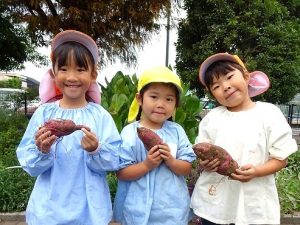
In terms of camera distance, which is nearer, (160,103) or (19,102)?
(160,103)

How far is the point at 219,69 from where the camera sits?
2301 mm

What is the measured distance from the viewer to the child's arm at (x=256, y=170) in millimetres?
2084

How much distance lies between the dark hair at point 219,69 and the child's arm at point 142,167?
55cm

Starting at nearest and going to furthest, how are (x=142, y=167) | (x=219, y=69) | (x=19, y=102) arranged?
(x=142, y=167)
(x=219, y=69)
(x=19, y=102)

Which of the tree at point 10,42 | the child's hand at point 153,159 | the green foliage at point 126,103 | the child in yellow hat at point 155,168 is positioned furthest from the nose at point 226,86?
the tree at point 10,42

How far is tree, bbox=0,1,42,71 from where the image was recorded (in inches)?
428

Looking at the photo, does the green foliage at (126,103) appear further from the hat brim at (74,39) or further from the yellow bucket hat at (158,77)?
the hat brim at (74,39)

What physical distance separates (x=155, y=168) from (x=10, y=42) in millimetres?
10187

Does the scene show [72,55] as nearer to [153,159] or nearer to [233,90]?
[153,159]

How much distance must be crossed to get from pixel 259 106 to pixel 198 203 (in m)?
0.65

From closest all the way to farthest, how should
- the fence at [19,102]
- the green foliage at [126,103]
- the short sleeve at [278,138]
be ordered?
the short sleeve at [278,138], the green foliage at [126,103], the fence at [19,102]

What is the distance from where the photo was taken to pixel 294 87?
1112 cm

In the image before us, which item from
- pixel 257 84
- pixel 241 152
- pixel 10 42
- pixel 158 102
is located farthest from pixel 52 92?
pixel 10 42

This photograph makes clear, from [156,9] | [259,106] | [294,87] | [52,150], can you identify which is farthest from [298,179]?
[294,87]
